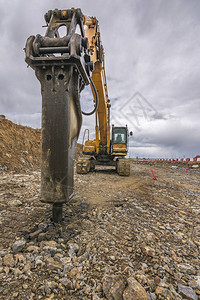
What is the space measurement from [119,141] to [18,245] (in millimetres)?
7930

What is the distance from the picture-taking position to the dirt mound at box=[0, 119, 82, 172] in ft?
27.8

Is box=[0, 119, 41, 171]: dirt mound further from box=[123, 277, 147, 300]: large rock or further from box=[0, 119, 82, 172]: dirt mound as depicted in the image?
box=[123, 277, 147, 300]: large rock

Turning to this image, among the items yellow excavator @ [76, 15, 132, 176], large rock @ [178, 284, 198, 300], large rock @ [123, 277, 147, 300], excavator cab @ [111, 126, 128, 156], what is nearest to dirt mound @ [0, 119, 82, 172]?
yellow excavator @ [76, 15, 132, 176]

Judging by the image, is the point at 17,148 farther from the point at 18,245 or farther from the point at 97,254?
the point at 97,254

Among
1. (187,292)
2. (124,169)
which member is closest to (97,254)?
(187,292)

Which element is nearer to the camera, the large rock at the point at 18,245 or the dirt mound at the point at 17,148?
the large rock at the point at 18,245

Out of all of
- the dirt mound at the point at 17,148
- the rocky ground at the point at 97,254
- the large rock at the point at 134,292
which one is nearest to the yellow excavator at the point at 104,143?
the dirt mound at the point at 17,148

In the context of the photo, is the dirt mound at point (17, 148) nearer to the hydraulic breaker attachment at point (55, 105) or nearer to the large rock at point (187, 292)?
the hydraulic breaker attachment at point (55, 105)

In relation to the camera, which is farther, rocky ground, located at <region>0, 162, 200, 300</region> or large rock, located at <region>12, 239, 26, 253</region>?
large rock, located at <region>12, 239, 26, 253</region>

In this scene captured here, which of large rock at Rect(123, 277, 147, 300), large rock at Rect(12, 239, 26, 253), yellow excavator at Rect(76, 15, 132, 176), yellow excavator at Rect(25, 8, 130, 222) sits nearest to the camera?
large rock at Rect(123, 277, 147, 300)

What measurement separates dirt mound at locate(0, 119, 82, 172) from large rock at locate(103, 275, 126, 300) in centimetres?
790

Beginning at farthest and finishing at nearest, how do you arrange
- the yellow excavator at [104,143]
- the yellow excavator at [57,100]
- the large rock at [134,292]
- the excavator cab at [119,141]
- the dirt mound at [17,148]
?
1. the excavator cab at [119,141]
2. the dirt mound at [17,148]
3. the yellow excavator at [104,143]
4. the yellow excavator at [57,100]
5. the large rock at [134,292]

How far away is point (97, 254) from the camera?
1.77 meters

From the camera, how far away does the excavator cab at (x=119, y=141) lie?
8695mm
